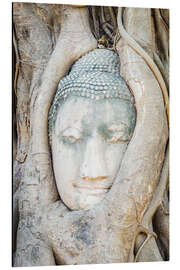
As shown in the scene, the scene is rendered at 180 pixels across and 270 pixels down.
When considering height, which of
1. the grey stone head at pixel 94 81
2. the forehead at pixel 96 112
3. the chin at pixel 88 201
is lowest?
the chin at pixel 88 201

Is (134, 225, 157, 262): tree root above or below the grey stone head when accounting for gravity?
below

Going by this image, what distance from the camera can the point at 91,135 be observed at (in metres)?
2.12

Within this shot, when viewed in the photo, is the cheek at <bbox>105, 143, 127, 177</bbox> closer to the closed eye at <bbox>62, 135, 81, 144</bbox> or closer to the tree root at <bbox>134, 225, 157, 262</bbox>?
the closed eye at <bbox>62, 135, 81, 144</bbox>

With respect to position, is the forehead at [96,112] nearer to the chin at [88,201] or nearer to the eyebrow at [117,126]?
the eyebrow at [117,126]

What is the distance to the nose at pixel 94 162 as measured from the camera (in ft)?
6.87

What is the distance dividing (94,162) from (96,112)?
22cm

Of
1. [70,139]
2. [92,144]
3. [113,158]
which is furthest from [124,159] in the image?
[70,139]

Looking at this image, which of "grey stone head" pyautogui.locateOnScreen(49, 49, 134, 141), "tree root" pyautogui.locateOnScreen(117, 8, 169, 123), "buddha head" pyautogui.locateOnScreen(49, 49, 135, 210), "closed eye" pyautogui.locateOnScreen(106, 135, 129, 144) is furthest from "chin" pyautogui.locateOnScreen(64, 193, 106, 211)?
"tree root" pyautogui.locateOnScreen(117, 8, 169, 123)

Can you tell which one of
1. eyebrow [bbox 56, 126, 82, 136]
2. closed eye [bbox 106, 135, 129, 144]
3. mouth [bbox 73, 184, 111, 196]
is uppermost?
eyebrow [bbox 56, 126, 82, 136]

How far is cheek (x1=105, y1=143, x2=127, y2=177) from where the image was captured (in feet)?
6.98

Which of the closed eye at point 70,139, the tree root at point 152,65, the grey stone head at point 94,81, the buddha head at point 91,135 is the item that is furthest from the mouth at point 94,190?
the tree root at point 152,65

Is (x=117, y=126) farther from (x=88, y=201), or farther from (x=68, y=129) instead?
(x=88, y=201)

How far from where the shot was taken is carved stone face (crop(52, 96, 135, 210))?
2.11 metres

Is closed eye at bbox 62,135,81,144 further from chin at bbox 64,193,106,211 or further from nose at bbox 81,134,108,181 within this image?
chin at bbox 64,193,106,211
